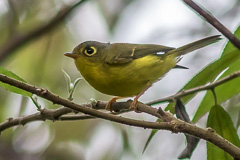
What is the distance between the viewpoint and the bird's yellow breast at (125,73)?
201cm

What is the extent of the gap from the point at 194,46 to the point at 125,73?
370 millimetres

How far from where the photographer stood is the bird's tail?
72.8 inches

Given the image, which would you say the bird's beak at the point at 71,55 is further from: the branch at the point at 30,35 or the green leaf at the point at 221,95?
the green leaf at the point at 221,95

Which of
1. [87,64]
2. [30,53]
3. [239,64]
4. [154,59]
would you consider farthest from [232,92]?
[30,53]

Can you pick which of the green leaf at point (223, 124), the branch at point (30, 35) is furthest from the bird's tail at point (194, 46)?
the branch at point (30, 35)

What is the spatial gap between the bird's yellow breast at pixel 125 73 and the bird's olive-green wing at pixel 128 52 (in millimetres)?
29

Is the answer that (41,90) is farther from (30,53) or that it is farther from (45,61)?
(30,53)

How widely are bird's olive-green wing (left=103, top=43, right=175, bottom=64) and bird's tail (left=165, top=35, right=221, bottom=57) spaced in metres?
0.04

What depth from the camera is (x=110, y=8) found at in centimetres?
338

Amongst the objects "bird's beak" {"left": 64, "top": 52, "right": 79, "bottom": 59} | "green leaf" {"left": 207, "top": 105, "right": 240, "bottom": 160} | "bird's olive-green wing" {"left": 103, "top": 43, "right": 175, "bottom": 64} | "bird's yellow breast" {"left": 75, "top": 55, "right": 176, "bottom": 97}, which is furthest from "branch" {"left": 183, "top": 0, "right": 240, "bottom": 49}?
"bird's beak" {"left": 64, "top": 52, "right": 79, "bottom": 59}

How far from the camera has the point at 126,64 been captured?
7.02 ft

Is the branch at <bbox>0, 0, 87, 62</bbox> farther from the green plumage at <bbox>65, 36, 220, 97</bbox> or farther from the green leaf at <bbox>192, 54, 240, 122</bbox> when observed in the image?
the green leaf at <bbox>192, 54, 240, 122</bbox>

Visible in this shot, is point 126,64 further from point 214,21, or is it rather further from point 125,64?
point 214,21

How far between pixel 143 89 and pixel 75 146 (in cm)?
93
